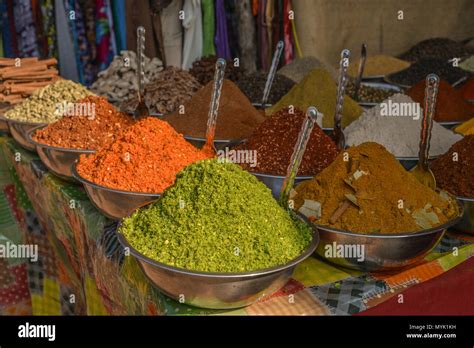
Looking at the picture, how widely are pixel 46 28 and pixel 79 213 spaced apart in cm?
195

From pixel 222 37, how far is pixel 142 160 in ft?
7.32

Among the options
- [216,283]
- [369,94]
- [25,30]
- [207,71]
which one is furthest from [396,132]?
[25,30]

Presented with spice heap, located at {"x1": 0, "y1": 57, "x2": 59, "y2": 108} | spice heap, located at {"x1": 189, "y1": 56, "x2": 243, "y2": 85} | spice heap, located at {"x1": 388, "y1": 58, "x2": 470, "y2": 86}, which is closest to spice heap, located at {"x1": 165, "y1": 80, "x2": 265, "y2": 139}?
spice heap, located at {"x1": 189, "y1": 56, "x2": 243, "y2": 85}

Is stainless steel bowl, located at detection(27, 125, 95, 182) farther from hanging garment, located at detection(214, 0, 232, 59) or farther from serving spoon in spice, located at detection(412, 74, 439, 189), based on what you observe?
hanging garment, located at detection(214, 0, 232, 59)

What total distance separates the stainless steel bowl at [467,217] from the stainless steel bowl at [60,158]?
91 cm

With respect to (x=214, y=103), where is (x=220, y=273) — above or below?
below

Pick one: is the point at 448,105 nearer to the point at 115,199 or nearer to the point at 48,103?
the point at 115,199

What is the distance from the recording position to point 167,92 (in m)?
2.04

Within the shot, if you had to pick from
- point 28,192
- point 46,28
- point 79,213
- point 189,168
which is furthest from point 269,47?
point 189,168

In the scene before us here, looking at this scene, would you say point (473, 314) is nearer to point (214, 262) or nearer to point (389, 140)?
point (389, 140)

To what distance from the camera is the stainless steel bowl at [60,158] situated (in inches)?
56.4

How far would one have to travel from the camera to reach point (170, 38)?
331cm

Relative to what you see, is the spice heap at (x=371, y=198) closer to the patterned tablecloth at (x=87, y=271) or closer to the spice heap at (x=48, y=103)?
the patterned tablecloth at (x=87, y=271)

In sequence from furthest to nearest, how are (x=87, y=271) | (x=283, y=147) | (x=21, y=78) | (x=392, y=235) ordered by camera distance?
1. (x=21, y=78)
2. (x=87, y=271)
3. (x=283, y=147)
4. (x=392, y=235)
